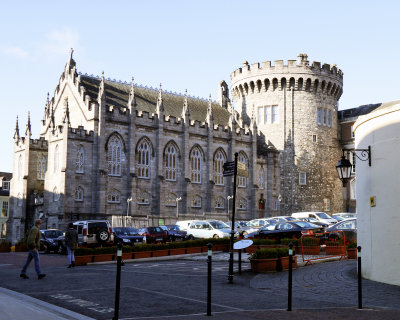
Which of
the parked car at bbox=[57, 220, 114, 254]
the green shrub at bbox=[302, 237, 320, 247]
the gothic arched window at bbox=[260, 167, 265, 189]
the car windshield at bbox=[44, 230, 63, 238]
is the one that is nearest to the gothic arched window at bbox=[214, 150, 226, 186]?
the gothic arched window at bbox=[260, 167, 265, 189]

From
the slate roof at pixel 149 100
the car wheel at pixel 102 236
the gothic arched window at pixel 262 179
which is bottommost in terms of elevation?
the car wheel at pixel 102 236

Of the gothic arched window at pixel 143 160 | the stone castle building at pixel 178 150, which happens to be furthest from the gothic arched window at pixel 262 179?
the gothic arched window at pixel 143 160

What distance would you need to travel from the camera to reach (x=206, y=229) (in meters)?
36.4

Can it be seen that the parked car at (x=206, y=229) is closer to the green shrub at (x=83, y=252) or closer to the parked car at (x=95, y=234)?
the parked car at (x=95, y=234)

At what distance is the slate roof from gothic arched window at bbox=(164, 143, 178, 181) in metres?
4.45

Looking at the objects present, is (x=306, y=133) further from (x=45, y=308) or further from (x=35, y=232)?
(x=45, y=308)

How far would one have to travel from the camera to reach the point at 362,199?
16.4 m

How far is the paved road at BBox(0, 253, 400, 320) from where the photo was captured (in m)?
10.7

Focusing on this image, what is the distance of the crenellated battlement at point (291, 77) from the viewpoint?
6272 centimetres

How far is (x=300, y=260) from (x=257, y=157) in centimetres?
4144

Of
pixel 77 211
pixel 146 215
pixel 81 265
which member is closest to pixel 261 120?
pixel 146 215

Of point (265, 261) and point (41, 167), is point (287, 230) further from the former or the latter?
point (41, 167)

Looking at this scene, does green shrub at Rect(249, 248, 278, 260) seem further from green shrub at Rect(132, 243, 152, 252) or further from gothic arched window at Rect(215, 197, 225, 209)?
gothic arched window at Rect(215, 197, 225, 209)

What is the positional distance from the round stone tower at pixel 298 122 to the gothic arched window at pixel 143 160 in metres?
15.3
